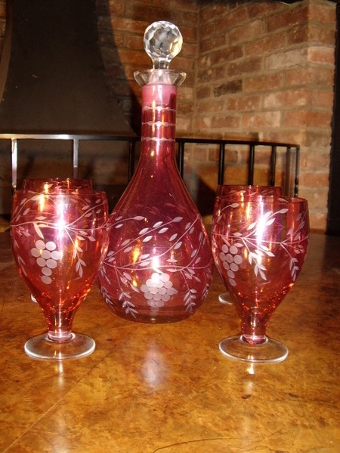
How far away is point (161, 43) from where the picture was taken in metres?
0.53

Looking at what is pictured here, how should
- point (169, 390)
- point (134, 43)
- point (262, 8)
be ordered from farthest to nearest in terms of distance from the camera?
point (134, 43) → point (262, 8) → point (169, 390)

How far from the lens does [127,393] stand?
373 millimetres

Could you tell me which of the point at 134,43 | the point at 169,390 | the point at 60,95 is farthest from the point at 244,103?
the point at 169,390

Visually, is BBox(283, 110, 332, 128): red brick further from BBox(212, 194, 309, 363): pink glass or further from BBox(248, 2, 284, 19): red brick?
BBox(212, 194, 309, 363): pink glass

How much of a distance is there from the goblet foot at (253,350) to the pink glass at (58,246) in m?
0.11

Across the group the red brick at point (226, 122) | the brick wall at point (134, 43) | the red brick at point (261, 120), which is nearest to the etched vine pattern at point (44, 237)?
the red brick at point (261, 120)

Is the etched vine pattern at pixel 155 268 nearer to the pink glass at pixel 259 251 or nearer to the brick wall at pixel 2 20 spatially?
the pink glass at pixel 259 251

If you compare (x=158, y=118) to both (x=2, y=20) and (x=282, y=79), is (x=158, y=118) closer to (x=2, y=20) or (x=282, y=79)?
(x=282, y=79)

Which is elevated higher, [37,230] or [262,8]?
[262,8]

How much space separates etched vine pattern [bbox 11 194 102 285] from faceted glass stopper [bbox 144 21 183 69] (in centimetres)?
18

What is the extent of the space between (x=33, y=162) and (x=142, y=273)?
1879 mm

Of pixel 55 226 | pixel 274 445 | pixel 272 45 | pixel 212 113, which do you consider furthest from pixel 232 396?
pixel 212 113

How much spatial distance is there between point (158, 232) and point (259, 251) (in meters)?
0.11

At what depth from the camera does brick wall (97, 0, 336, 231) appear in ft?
7.07
